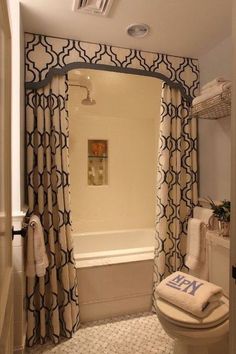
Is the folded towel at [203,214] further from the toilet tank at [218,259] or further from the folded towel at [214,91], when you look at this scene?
the folded towel at [214,91]

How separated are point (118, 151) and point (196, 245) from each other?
6.10ft

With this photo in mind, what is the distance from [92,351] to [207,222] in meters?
1.33

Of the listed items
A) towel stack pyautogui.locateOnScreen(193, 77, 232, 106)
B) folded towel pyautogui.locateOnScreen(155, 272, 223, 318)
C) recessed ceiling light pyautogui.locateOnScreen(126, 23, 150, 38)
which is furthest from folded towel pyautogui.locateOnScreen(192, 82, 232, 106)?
folded towel pyautogui.locateOnScreen(155, 272, 223, 318)

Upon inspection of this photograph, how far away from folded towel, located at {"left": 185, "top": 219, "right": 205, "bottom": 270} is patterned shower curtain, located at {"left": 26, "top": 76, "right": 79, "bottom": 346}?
3.18 ft

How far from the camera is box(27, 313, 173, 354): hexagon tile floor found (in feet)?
6.66

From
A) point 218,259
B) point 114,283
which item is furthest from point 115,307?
point 218,259

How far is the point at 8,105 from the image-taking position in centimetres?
116

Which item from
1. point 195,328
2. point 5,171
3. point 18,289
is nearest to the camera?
point 5,171

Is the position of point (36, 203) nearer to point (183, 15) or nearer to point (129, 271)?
point (129, 271)

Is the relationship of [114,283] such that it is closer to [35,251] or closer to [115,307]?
[115,307]

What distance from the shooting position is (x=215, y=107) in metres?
2.10

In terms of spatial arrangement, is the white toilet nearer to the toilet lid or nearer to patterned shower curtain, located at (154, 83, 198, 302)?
the toilet lid

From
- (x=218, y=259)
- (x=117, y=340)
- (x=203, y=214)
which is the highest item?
(x=203, y=214)

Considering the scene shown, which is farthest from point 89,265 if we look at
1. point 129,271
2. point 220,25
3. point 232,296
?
point 220,25
